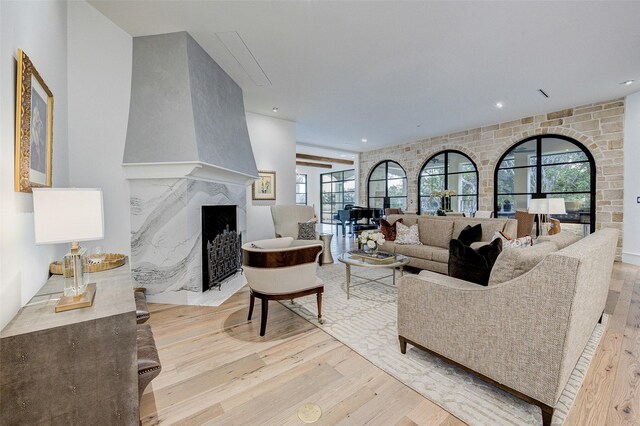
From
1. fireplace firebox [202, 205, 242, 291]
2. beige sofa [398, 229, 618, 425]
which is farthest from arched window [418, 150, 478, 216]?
beige sofa [398, 229, 618, 425]

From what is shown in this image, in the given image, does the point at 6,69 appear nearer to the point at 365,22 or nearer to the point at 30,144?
the point at 30,144

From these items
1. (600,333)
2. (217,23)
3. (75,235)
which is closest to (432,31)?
(217,23)

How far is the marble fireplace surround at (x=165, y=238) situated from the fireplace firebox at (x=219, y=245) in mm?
173

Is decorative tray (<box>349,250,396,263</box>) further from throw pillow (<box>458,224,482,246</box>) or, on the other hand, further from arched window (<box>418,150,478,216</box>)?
arched window (<box>418,150,478,216</box>)

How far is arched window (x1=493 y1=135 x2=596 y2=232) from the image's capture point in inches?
214

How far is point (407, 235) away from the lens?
183 inches

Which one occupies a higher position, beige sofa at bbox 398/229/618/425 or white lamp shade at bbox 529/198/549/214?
white lamp shade at bbox 529/198/549/214

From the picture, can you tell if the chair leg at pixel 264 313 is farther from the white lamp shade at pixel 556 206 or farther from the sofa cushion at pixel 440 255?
the white lamp shade at pixel 556 206

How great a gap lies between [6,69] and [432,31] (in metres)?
3.39

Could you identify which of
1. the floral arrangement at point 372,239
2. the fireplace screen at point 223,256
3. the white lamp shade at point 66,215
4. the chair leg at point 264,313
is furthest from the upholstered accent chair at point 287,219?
the white lamp shade at point 66,215

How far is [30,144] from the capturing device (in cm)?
148

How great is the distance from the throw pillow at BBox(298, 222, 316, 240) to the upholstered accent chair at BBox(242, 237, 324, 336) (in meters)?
2.36

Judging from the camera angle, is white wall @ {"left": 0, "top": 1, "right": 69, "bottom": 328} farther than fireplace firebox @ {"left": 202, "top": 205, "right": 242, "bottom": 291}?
No

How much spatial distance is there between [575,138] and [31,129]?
25.5 ft
